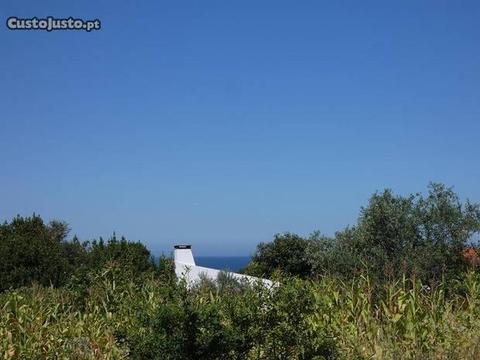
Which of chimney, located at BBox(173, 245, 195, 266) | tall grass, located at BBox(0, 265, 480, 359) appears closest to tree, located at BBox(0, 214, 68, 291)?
tall grass, located at BBox(0, 265, 480, 359)

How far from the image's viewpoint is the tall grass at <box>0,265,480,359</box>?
617 centimetres

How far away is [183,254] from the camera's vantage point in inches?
1085

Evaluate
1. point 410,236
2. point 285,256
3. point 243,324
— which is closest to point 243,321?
point 243,324

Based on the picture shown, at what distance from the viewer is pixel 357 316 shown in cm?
850

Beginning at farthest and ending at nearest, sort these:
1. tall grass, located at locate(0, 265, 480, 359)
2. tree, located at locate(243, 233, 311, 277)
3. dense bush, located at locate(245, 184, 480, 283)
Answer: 1. tree, located at locate(243, 233, 311, 277)
2. dense bush, located at locate(245, 184, 480, 283)
3. tall grass, located at locate(0, 265, 480, 359)

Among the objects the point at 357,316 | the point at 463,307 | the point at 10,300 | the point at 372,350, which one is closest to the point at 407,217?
the point at 463,307

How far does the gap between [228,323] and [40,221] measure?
1767 centimetres

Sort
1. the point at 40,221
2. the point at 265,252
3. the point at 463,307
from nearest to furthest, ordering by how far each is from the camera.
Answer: the point at 463,307 → the point at 40,221 → the point at 265,252

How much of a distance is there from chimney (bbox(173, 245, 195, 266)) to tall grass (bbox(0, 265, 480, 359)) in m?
17.2

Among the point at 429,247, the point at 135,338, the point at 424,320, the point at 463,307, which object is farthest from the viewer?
the point at 429,247

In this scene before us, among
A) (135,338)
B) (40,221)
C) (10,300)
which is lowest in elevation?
(135,338)

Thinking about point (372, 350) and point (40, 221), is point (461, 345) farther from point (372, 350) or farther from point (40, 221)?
point (40, 221)

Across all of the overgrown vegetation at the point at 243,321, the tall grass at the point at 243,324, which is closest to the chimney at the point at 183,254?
the overgrown vegetation at the point at 243,321

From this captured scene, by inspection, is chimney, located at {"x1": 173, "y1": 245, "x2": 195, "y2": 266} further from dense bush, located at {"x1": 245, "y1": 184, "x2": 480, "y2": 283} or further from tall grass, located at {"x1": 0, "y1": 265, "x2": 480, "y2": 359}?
tall grass, located at {"x1": 0, "y1": 265, "x2": 480, "y2": 359}
